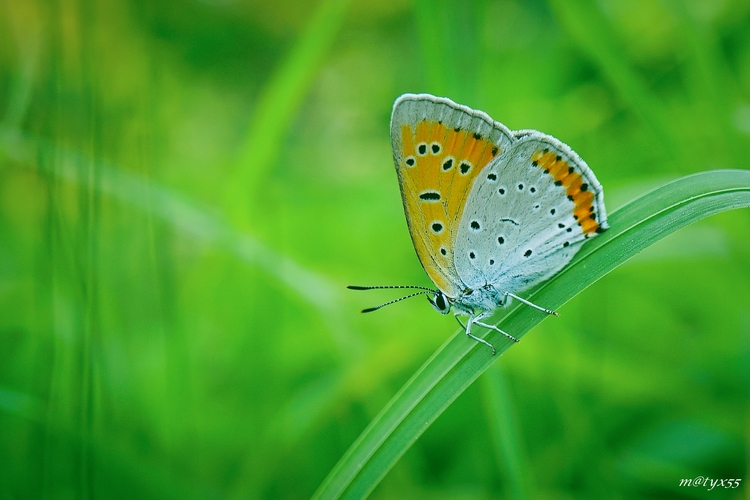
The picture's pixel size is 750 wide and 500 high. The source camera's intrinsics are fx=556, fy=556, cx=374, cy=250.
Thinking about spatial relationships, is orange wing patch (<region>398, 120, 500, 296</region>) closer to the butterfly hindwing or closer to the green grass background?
the butterfly hindwing

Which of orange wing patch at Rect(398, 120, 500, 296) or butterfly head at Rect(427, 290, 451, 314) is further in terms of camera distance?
butterfly head at Rect(427, 290, 451, 314)

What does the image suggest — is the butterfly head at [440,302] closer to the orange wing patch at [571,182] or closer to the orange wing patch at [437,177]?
the orange wing patch at [437,177]

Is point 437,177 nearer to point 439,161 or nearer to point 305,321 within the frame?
point 439,161

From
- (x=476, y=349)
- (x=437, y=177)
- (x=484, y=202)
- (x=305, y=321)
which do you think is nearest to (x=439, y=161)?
(x=437, y=177)

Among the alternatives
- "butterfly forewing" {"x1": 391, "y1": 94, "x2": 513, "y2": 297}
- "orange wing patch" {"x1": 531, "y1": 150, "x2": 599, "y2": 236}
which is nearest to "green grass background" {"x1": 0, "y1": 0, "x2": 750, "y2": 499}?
"butterfly forewing" {"x1": 391, "y1": 94, "x2": 513, "y2": 297}

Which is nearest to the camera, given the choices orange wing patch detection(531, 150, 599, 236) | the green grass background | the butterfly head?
orange wing patch detection(531, 150, 599, 236)

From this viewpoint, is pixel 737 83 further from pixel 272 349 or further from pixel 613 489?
pixel 272 349

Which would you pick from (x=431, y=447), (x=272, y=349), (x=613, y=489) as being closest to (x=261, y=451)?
(x=272, y=349)
